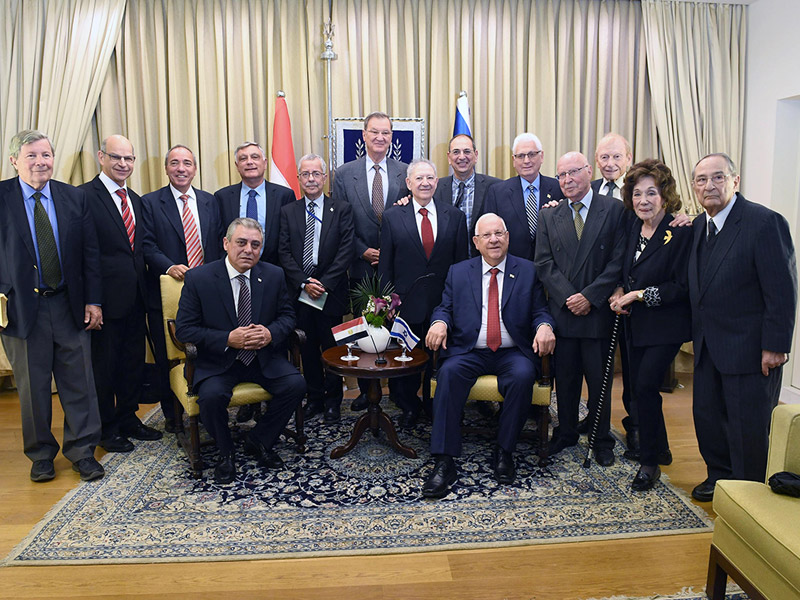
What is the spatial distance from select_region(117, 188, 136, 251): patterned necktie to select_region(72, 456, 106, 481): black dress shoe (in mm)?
1337

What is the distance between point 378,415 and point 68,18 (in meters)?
4.11

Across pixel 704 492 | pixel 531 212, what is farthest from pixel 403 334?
pixel 704 492

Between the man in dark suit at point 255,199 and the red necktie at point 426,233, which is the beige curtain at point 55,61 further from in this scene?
the red necktie at point 426,233

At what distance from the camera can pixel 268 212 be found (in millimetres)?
4594

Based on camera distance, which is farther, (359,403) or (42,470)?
(359,403)

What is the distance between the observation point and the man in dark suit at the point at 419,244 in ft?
13.9

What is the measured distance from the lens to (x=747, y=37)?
5832 mm

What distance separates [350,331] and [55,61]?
11.7 ft

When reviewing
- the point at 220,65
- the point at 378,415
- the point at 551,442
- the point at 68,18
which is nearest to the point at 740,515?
the point at 551,442

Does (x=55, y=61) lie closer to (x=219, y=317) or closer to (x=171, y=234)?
(x=171, y=234)

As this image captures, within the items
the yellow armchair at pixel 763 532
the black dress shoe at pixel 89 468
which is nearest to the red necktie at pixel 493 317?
the yellow armchair at pixel 763 532

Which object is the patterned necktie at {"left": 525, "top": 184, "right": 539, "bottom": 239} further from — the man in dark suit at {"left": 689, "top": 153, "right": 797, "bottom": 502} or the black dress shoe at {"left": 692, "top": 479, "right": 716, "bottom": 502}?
the black dress shoe at {"left": 692, "top": 479, "right": 716, "bottom": 502}

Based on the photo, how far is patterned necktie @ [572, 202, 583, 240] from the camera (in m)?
3.79

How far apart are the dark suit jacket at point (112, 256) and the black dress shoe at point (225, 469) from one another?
1160 mm
